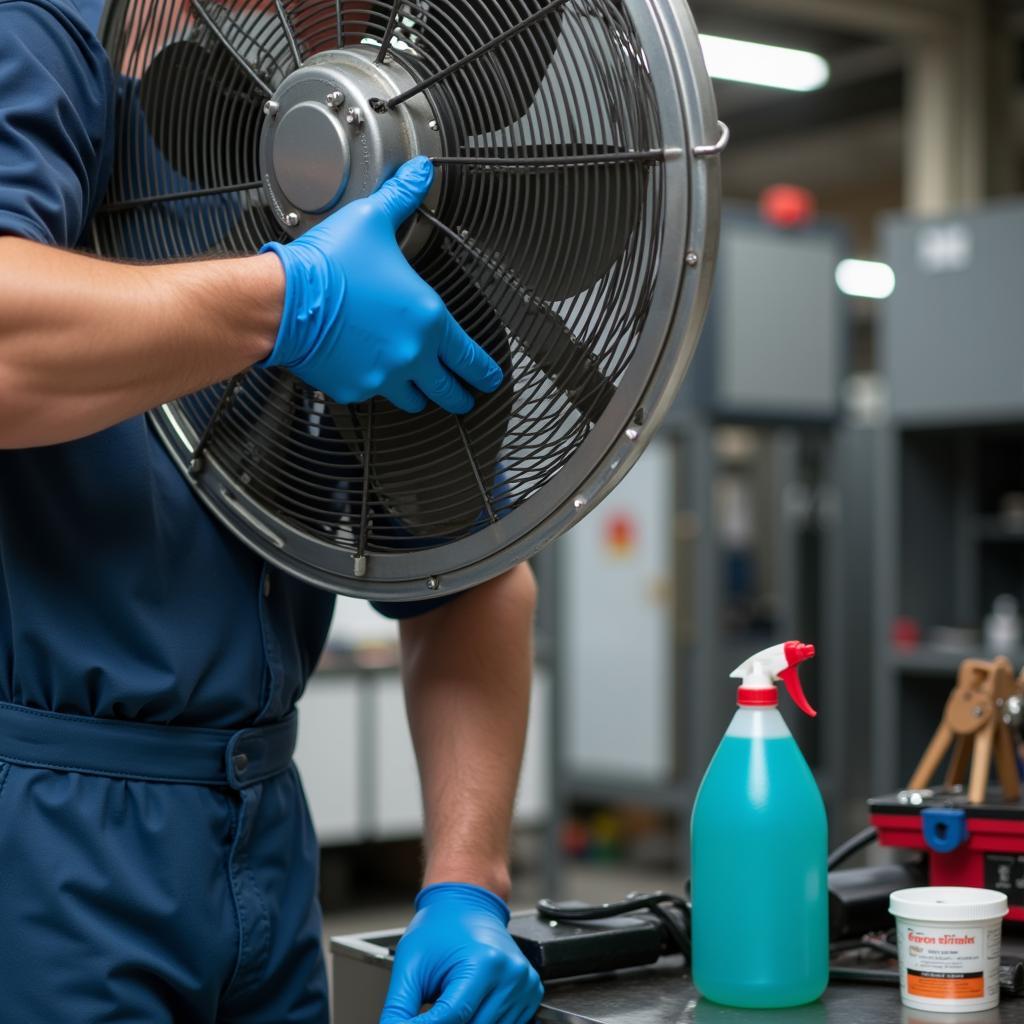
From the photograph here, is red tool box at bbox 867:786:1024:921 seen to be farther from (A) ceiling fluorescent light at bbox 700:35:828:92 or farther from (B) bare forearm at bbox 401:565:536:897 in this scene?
(A) ceiling fluorescent light at bbox 700:35:828:92

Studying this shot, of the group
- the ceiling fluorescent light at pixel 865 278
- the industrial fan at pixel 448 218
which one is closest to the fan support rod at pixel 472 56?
the industrial fan at pixel 448 218

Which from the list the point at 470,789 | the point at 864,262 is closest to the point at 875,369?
the point at 864,262

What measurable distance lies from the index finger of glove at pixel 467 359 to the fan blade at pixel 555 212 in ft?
0.18

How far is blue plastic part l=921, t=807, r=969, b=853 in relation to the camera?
1.09 metres

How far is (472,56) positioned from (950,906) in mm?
615

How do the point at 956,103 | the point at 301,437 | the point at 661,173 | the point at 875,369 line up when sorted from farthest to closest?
1. the point at 875,369
2. the point at 956,103
3. the point at 301,437
4. the point at 661,173

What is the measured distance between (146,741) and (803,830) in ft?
1.51

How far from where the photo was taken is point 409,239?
0.94m

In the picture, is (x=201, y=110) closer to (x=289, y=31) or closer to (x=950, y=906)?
(x=289, y=31)

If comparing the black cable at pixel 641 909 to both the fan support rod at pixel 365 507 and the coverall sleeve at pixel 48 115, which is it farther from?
the coverall sleeve at pixel 48 115

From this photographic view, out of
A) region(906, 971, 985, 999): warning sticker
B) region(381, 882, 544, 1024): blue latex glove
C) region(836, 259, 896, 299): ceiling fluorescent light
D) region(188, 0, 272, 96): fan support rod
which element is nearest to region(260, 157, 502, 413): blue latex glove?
region(188, 0, 272, 96): fan support rod

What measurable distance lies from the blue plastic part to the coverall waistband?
523 mm

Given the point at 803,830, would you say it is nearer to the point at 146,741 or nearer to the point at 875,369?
the point at 146,741

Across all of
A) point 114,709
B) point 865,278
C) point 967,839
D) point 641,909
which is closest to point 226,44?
point 114,709
